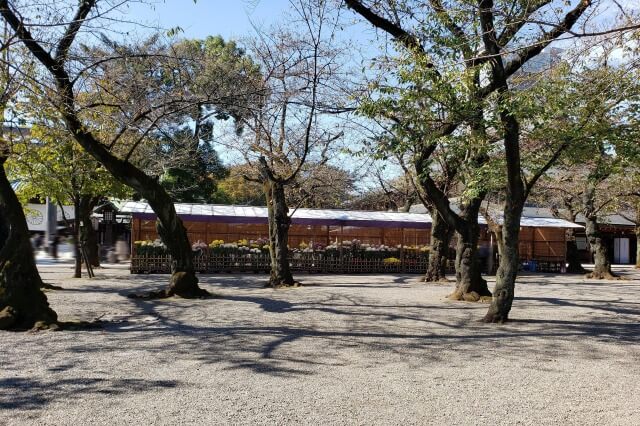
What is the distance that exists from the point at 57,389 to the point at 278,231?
39.3 ft

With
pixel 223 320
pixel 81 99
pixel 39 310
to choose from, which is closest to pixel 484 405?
pixel 223 320

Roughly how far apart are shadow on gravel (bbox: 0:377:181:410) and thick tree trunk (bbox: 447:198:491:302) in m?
9.62

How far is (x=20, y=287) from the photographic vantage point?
9.16 m

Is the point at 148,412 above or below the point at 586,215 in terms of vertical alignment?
below

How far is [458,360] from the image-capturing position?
7.29 meters

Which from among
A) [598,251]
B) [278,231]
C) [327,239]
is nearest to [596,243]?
[598,251]

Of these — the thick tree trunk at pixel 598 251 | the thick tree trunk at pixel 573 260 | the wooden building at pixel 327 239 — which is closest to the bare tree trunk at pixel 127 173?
the wooden building at pixel 327 239

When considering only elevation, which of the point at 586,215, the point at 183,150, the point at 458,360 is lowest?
the point at 458,360

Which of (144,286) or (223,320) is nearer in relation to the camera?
(223,320)

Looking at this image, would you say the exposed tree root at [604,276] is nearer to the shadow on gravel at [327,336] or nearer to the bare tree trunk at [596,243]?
the bare tree trunk at [596,243]

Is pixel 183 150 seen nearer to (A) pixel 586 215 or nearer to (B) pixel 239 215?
(B) pixel 239 215

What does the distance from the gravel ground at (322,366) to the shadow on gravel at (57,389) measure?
20 millimetres

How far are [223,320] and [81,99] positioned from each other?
6.31m

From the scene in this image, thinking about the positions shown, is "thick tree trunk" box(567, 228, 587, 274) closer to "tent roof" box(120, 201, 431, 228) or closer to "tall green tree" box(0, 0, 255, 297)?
"tent roof" box(120, 201, 431, 228)
